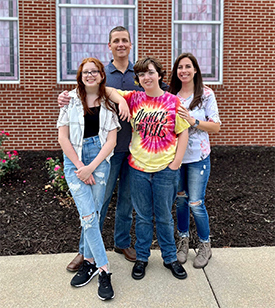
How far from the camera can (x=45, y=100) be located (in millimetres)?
7852

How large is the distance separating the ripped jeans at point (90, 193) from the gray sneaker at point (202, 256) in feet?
2.94

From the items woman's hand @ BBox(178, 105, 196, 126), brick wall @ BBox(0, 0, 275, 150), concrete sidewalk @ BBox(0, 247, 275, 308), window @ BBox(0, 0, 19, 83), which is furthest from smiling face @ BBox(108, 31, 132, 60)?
window @ BBox(0, 0, 19, 83)

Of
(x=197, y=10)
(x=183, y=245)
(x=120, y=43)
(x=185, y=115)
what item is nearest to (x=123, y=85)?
(x=120, y=43)

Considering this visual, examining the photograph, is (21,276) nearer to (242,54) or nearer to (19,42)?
(19,42)

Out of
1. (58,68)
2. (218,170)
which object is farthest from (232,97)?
(58,68)

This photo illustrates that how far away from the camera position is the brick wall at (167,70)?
25.3 feet

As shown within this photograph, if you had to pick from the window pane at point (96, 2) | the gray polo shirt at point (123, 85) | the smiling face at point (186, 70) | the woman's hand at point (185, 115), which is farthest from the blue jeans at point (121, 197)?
the window pane at point (96, 2)

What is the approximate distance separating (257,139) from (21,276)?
6530 mm

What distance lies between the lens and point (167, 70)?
7.98 metres

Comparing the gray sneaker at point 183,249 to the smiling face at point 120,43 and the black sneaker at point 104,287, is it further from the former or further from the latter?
the smiling face at point 120,43

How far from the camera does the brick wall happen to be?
7.71 m

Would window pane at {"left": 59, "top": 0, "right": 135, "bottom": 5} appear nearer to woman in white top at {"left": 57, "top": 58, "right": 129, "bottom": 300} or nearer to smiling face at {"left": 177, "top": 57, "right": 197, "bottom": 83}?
smiling face at {"left": 177, "top": 57, "right": 197, "bottom": 83}

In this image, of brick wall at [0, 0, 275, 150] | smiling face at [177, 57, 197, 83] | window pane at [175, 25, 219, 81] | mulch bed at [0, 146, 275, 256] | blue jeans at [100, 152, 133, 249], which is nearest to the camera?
smiling face at [177, 57, 197, 83]

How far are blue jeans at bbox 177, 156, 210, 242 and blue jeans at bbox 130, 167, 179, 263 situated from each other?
21 centimetres
